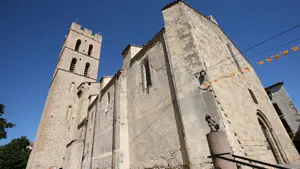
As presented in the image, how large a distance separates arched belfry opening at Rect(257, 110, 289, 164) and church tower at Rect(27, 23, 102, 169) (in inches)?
700

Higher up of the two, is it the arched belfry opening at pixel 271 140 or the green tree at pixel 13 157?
the green tree at pixel 13 157

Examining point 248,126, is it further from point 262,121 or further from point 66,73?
point 66,73

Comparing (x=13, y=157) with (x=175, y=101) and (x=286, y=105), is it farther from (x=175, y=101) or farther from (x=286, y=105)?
(x=286, y=105)

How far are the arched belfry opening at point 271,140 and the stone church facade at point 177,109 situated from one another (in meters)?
0.05

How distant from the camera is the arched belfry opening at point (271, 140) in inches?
303

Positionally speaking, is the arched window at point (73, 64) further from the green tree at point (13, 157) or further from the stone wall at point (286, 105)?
the stone wall at point (286, 105)

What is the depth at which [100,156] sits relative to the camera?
34.6ft

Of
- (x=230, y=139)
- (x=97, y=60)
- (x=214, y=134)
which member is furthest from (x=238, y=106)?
(x=97, y=60)

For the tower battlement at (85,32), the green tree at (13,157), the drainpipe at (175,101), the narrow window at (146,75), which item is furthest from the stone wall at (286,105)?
the green tree at (13,157)

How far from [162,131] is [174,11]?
654cm

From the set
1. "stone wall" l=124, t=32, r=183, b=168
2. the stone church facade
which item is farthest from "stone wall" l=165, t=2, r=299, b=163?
"stone wall" l=124, t=32, r=183, b=168

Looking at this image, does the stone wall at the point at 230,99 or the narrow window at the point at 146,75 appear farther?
the narrow window at the point at 146,75

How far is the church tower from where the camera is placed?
15.8 meters

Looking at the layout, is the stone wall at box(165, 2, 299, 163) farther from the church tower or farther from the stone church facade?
the church tower
